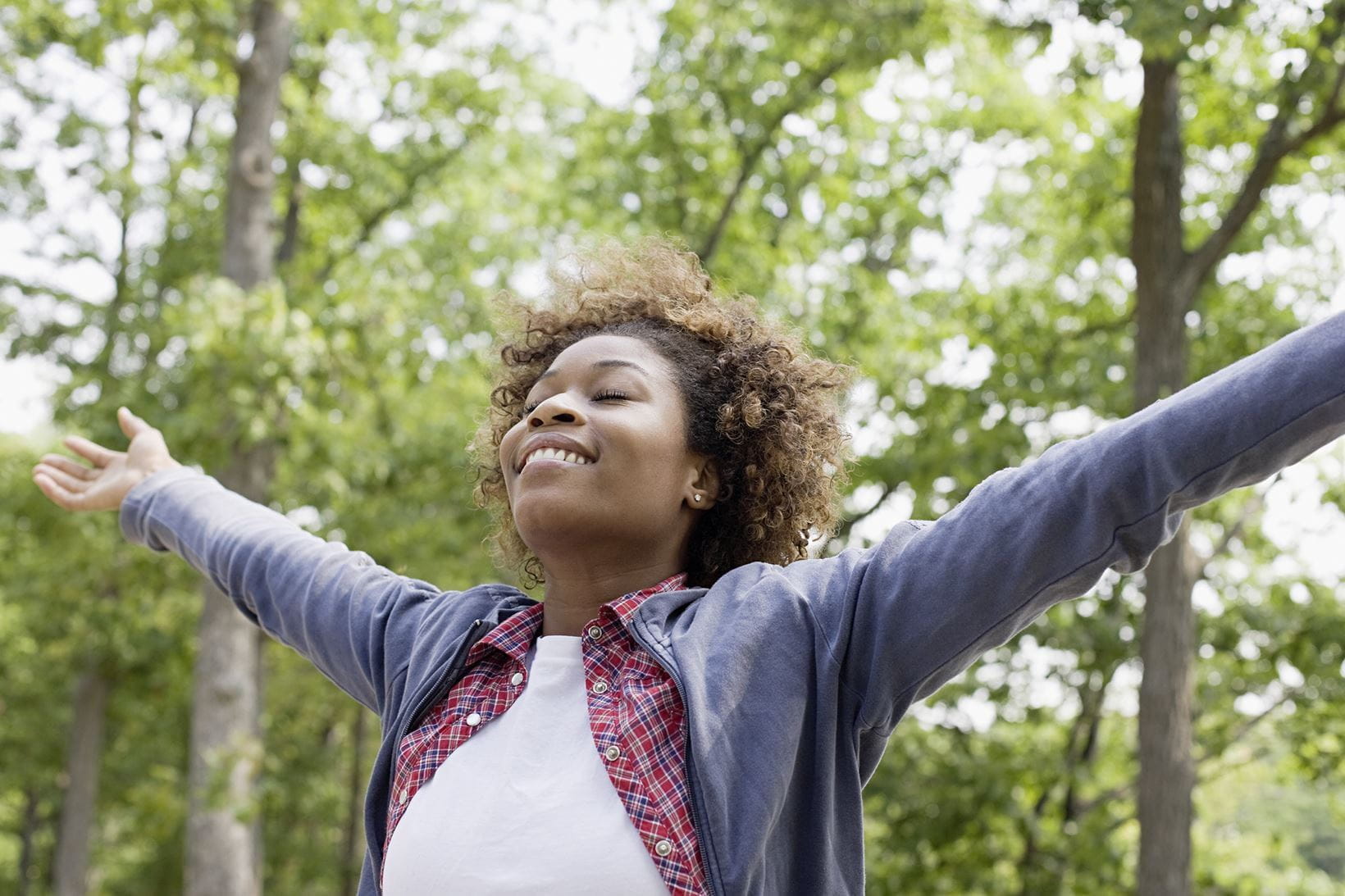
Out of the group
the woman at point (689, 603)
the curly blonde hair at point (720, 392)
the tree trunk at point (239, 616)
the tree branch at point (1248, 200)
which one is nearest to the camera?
the woman at point (689, 603)

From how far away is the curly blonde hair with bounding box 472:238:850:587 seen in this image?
6.99 feet

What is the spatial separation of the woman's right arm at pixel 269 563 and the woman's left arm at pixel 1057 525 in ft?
2.36

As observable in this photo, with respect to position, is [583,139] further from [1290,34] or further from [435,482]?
[1290,34]

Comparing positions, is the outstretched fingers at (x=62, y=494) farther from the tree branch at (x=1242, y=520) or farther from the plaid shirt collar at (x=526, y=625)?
the tree branch at (x=1242, y=520)

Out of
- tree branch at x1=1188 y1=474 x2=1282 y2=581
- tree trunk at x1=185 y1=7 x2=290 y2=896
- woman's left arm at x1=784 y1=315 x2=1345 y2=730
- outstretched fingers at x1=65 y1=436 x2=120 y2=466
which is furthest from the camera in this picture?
tree trunk at x1=185 y1=7 x2=290 y2=896

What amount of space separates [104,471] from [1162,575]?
5.53 metres

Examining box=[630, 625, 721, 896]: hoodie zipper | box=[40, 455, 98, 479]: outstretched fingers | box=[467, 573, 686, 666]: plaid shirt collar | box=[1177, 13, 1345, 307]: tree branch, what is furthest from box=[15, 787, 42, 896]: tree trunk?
box=[630, 625, 721, 896]: hoodie zipper

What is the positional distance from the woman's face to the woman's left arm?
0.96 ft

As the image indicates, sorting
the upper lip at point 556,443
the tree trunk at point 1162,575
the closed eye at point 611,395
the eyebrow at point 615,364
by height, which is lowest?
the upper lip at point 556,443

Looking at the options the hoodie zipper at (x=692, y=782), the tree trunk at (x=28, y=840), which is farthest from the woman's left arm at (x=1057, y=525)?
the tree trunk at (x=28, y=840)

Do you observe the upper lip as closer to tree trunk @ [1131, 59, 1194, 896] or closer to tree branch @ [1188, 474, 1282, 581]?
tree trunk @ [1131, 59, 1194, 896]

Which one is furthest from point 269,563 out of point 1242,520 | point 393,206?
point 393,206

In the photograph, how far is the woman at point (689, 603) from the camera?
146 cm

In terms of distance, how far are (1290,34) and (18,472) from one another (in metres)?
11.1
